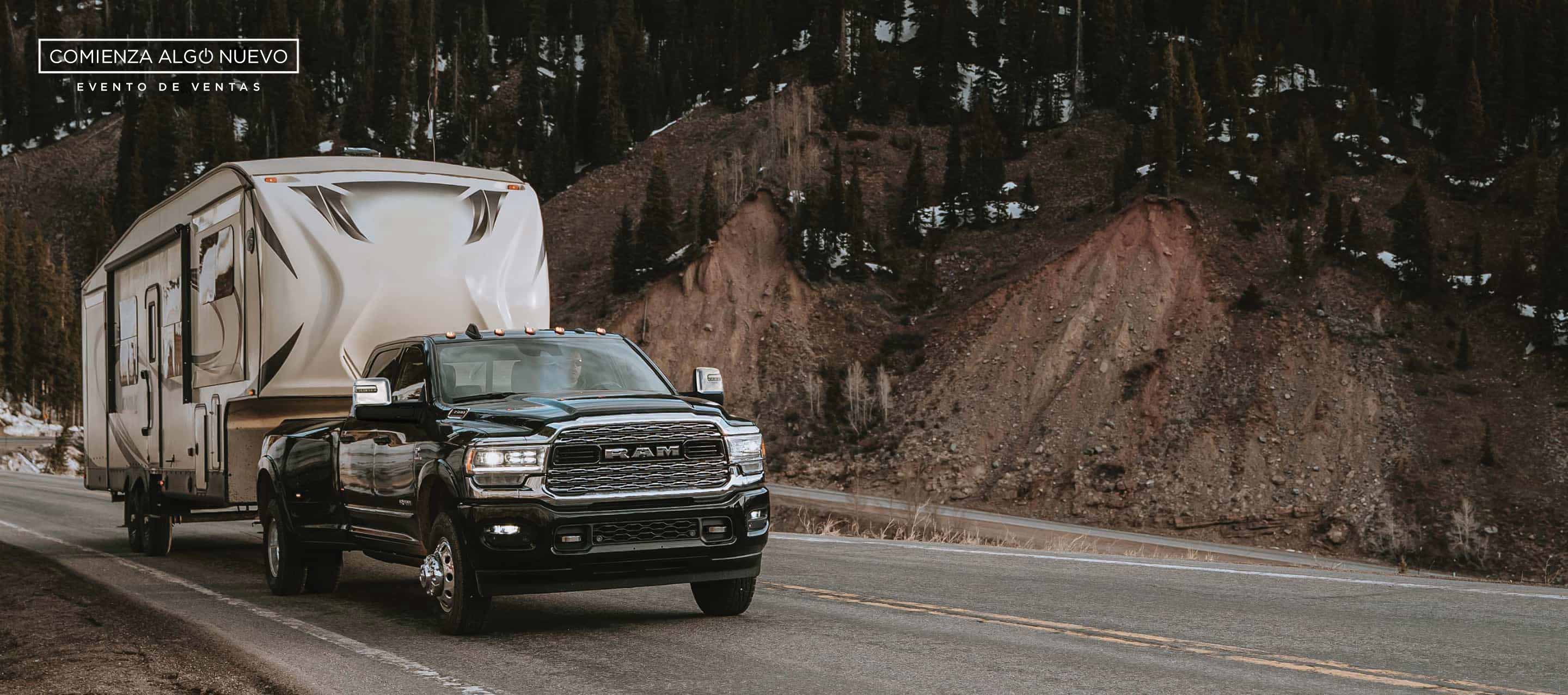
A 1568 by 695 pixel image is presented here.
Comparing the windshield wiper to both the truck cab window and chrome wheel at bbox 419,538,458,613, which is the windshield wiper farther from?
chrome wheel at bbox 419,538,458,613

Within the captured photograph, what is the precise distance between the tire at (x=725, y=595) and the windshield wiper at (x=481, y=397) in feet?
6.17

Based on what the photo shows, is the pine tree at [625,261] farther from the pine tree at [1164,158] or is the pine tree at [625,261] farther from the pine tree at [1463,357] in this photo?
the pine tree at [1463,357]

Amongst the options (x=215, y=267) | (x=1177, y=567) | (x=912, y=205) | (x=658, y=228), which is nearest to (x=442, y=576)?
(x=215, y=267)

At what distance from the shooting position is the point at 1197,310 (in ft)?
156

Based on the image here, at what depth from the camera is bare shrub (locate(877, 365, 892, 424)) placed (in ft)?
159

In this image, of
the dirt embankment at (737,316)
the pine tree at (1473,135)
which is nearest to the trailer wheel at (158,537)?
the dirt embankment at (737,316)

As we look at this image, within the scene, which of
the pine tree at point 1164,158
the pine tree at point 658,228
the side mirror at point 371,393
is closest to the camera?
the side mirror at point 371,393

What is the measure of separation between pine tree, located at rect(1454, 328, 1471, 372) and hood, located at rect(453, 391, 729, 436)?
134 ft

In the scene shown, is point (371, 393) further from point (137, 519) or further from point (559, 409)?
point (137, 519)

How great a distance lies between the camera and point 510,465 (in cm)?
805

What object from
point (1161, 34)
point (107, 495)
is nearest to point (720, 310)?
point (107, 495)

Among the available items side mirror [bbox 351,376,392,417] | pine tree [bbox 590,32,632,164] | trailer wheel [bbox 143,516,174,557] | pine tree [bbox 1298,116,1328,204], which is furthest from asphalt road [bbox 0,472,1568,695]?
pine tree [bbox 590,32,632,164]

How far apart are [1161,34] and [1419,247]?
31951 mm

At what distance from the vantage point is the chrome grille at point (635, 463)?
8070 mm
